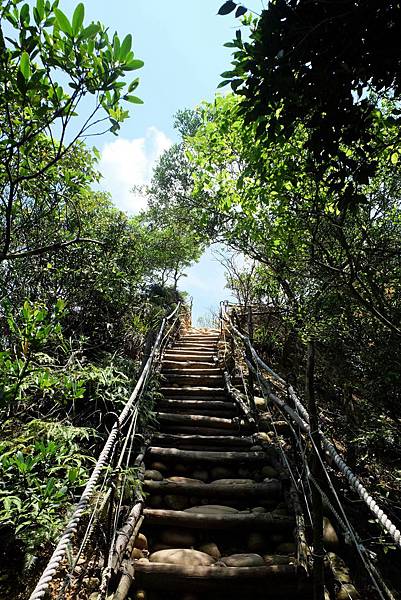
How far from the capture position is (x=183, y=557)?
2.30 metres

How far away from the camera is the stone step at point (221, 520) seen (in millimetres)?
2561

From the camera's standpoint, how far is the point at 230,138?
3.28m

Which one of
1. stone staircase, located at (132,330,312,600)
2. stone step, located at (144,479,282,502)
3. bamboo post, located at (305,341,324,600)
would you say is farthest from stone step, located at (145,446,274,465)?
bamboo post, located at (305,341,324,600)

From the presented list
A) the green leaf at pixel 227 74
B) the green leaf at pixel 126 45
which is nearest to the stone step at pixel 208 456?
the green leaf at pixel 227 74

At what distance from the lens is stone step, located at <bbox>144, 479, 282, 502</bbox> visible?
9.57 ft

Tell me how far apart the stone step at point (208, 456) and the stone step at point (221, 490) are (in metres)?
0.36

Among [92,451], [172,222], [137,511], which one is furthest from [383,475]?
[172,222]

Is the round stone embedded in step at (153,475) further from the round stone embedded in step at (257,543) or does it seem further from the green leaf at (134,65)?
the green leaf at (134,65)

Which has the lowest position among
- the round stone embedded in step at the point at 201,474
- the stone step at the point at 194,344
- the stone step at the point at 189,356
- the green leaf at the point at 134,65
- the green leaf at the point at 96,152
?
the round stone embedded in step at the point at 201,474

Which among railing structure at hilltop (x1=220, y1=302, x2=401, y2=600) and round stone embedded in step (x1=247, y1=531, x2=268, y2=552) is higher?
railing structure at hilltop (x1=220, y1=302, x2=401, y2=600)

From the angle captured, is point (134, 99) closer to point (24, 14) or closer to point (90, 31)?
point (90, 31)

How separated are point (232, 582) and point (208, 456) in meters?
1.28

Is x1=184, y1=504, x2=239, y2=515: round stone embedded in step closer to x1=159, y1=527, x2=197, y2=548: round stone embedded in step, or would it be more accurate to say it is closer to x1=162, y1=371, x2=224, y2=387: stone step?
x1=159, y1=527, x2=197, y2=548: round stone embedded in step

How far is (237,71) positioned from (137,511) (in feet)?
10.6
